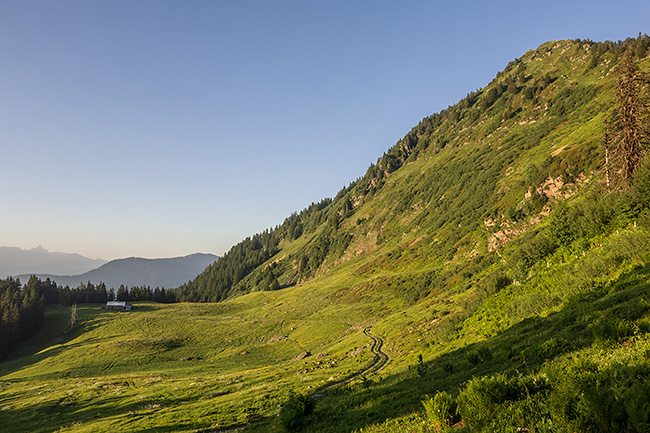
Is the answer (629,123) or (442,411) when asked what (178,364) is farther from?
(629,123)

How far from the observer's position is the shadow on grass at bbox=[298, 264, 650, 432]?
13.3 m

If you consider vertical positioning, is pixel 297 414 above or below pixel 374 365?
above

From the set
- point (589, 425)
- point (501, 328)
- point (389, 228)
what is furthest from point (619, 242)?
point (389, 228)

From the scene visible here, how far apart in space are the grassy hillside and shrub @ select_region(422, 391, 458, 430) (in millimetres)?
67

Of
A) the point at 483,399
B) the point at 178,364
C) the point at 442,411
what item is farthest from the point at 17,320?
the point at 483,399

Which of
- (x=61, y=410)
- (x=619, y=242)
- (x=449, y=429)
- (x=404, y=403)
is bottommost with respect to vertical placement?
(x=61, y=410)

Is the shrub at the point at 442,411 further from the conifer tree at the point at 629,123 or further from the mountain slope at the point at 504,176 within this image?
the mountain slope at the point at 504,176

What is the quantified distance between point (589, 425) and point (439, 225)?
11246 cm

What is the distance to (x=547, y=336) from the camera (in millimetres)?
16422

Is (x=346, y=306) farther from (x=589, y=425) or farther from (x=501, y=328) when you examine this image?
(x=589, y=425)

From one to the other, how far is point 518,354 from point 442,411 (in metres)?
8.82

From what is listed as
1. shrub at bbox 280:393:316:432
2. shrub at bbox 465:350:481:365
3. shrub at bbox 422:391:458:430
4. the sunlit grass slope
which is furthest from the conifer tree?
shrub at bbox 280:393:316:432

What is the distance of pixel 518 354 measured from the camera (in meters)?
15.4

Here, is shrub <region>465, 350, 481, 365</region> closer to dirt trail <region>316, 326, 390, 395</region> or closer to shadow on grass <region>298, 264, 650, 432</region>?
shadow on grass <region>298, 264, 650, 432</region>
